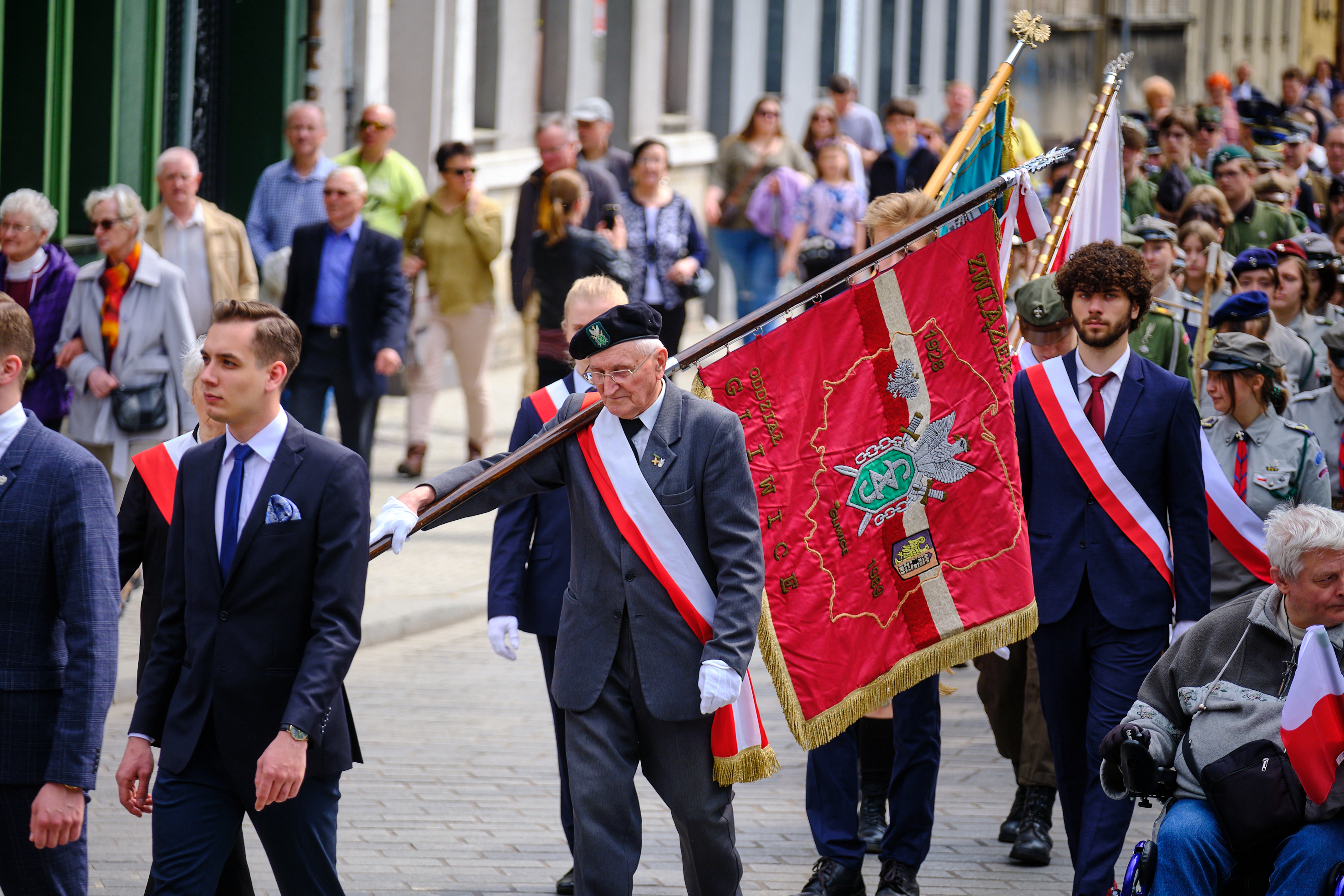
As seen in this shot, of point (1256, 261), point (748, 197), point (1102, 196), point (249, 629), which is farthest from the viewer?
point (748, 197)

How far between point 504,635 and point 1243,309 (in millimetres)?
3996

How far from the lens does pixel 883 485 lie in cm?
632

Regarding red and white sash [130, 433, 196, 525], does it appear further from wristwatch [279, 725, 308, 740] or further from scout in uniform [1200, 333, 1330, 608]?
scout in uniform [1200, 333, 1330, 608]

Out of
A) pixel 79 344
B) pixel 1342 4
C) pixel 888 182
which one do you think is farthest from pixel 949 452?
pixel 1342 4

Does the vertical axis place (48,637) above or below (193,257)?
below

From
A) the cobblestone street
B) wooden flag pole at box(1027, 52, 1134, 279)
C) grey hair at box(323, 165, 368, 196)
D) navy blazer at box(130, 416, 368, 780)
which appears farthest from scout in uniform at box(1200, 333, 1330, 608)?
grey hair at box(323, 165, 368, 196)

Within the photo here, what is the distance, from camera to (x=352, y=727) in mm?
5000

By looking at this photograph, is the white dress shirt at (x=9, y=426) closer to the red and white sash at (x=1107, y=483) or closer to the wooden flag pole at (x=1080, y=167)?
the red and white sash at (x=1107, y=483)

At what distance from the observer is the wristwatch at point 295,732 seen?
4.53 metres

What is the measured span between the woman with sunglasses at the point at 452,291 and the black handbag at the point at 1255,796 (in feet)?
30.3

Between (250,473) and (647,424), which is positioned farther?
(647,424)

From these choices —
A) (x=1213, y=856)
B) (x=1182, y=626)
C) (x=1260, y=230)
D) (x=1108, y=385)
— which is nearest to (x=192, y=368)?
(x=1108, y=385)

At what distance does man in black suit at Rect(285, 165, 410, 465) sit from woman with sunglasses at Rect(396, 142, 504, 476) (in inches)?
62.2

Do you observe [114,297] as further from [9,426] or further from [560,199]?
[9,426]
